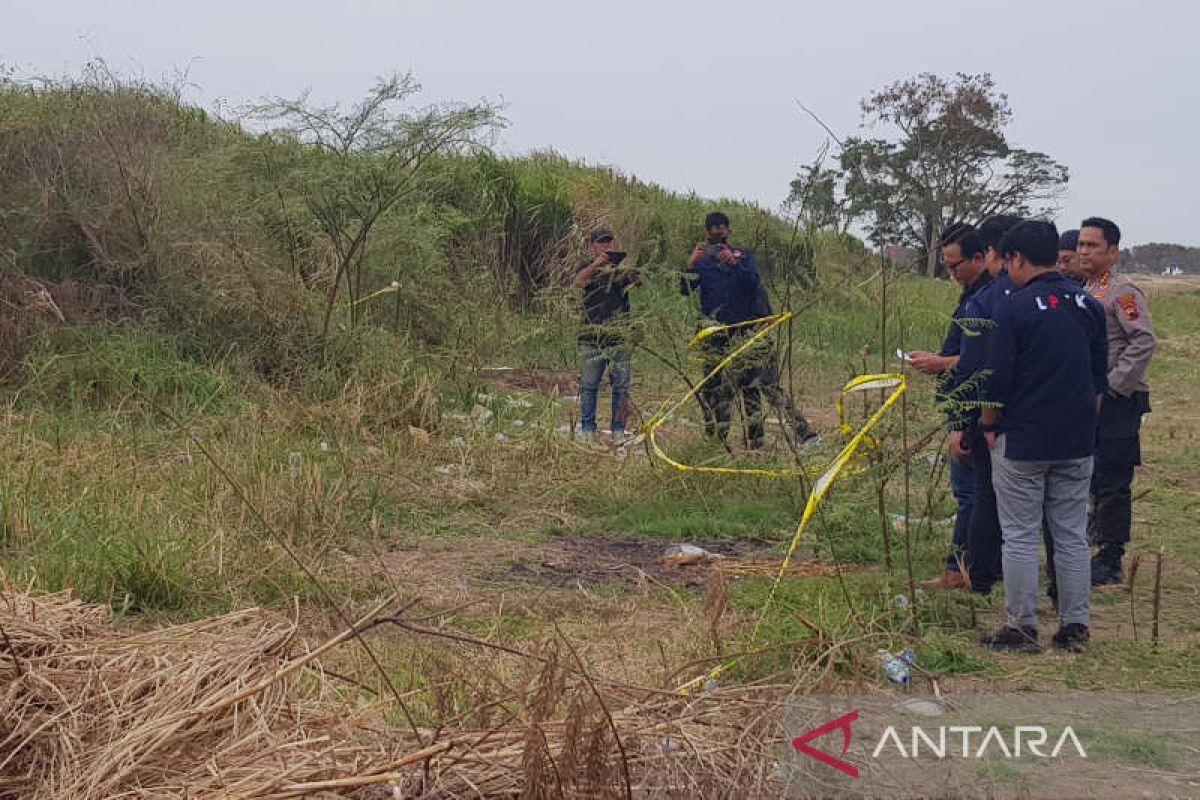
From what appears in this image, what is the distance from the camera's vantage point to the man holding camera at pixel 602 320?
882 cm

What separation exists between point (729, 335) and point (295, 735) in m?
5.34

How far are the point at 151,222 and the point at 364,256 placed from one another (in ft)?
5.79

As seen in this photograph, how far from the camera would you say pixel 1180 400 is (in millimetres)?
13508

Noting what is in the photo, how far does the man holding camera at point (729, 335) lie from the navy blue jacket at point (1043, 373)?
2.26m

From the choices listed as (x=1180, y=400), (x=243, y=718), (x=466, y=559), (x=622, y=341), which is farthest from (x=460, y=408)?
(x=1180, y=400)

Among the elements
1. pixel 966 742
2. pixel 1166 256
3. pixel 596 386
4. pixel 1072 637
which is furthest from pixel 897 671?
pixel 1166 256

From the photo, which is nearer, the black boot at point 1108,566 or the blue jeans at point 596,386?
the black boot at point 1108,566

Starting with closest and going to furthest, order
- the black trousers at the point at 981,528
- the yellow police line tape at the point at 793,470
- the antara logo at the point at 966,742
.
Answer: the antara logo at the point at 966,742 → the yellow police line tape at the point at 793,470 → the black trousers at the point at 981,528

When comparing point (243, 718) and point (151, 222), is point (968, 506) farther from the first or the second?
point (151, 222)

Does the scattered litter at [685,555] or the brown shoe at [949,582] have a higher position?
the brown shoe at [949,582]

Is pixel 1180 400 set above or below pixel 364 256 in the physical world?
below

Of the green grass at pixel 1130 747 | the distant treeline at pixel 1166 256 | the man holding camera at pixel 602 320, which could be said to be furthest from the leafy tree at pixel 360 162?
the distant treeline at pixel 1166 256

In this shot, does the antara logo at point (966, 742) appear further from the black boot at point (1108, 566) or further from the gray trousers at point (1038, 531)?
the black boot at point (1108, 566)

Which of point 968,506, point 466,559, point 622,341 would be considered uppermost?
point 622,341
